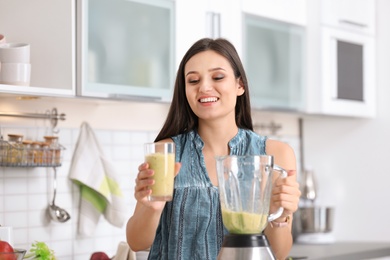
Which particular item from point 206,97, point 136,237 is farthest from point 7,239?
point 206,97

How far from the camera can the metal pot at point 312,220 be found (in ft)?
13.1

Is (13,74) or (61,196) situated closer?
(13,74)

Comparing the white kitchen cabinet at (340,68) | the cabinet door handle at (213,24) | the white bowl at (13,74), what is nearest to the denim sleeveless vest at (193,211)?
the white bowl at (13,74)

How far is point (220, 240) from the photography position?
2008mm

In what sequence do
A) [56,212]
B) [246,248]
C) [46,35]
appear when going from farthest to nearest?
1. [56,212]
2. [46,35]
3. [246,248]

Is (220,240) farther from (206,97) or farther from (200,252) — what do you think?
(206,97)

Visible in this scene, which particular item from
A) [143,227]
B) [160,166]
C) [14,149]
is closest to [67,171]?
[14,149]

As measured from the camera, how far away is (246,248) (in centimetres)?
163

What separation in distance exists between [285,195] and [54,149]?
1.45 m

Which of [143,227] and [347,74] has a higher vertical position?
[347,74]

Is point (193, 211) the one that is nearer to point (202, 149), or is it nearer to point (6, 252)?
point (202, 149)

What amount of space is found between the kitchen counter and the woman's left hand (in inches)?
65.9

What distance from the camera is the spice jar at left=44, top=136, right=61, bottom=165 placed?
2977 millimetres

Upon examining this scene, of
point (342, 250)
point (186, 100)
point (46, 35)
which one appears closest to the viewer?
point (186, 100)
